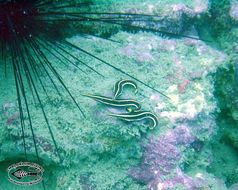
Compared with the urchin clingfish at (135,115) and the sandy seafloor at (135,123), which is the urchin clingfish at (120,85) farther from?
the urchin clingfish at (135,115)

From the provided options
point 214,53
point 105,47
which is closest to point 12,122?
point 105,47

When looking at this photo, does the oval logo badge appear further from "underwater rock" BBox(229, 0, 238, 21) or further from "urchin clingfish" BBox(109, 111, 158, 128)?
"underwater rock" BBox(229, 0, 238, 21)

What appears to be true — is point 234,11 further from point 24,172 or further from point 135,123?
point 24,172

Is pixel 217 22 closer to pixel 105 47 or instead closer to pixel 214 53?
pixel 214 53

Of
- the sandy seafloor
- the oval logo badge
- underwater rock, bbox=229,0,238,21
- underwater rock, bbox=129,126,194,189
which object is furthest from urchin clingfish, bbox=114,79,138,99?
underwater rock, bbox=229,0,238,21

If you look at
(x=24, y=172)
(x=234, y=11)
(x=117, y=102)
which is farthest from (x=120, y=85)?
(x=234, y=11)

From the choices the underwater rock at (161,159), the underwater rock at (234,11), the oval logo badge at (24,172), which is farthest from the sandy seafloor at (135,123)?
the underwater rock at (234,11)
